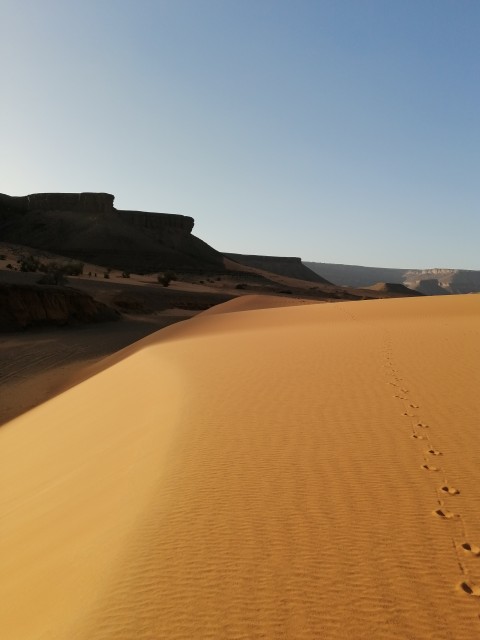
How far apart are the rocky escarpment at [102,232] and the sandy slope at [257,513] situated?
65.3m

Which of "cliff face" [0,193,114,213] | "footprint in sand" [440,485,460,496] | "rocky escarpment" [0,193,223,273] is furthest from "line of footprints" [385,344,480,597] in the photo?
"cliff face" [0,193,114,213]

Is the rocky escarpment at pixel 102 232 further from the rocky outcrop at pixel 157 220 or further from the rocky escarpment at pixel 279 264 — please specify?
the rocky escarpment at pixel 279 264

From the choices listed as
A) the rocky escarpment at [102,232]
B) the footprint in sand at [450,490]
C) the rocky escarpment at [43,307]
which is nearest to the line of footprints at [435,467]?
the footprint in sand at [450,490]

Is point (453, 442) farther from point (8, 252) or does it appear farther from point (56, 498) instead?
point (8, 252)

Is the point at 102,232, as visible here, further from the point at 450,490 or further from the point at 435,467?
the point at 450,490

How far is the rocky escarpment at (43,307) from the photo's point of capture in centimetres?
2227

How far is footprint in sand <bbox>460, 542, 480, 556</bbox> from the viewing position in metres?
2.95

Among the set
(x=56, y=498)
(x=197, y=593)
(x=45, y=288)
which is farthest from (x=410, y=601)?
(x=45, y=288)

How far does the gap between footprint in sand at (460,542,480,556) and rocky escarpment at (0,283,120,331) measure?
2087 cm

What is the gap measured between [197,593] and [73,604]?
66cm

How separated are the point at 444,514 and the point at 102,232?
276 feet

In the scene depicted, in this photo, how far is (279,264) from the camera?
11869 centimetres

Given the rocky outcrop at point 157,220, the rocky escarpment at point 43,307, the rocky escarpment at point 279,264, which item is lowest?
the rocky escarpment at point 43,307

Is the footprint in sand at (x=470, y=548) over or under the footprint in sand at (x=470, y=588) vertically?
over
